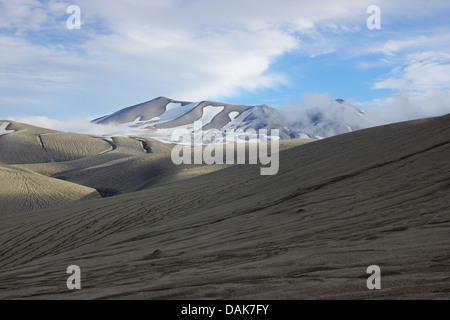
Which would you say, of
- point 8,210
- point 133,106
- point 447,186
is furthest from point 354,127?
point 447,186

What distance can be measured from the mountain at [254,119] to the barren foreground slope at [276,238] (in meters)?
76.8

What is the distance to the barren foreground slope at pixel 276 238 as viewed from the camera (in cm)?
261

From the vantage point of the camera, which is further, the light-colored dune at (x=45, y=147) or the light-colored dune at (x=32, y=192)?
the light-colored dune at (x=45, y=147)

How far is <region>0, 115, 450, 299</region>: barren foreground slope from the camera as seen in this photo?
8.57ft

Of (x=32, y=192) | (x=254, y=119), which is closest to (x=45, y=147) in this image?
(x=32, y=192)

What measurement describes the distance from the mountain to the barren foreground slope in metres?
76.8

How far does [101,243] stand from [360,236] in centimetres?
345

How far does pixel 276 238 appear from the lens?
3.92m

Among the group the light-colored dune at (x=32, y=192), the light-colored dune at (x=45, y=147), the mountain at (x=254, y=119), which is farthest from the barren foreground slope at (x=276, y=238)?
the mountain at (x=254, y=119)

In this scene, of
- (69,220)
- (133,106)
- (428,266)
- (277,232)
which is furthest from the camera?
(133,106)

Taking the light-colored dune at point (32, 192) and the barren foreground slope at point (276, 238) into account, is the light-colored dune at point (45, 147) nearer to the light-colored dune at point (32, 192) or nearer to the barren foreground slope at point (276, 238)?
the light-colored dune at point (32, 192)

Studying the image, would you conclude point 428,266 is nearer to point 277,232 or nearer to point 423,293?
point 423,293

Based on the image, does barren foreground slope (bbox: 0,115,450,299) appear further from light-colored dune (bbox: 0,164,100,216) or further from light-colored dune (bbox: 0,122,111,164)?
light-colored dune (bbox: 0,122,111,164)

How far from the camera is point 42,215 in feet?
27.6
